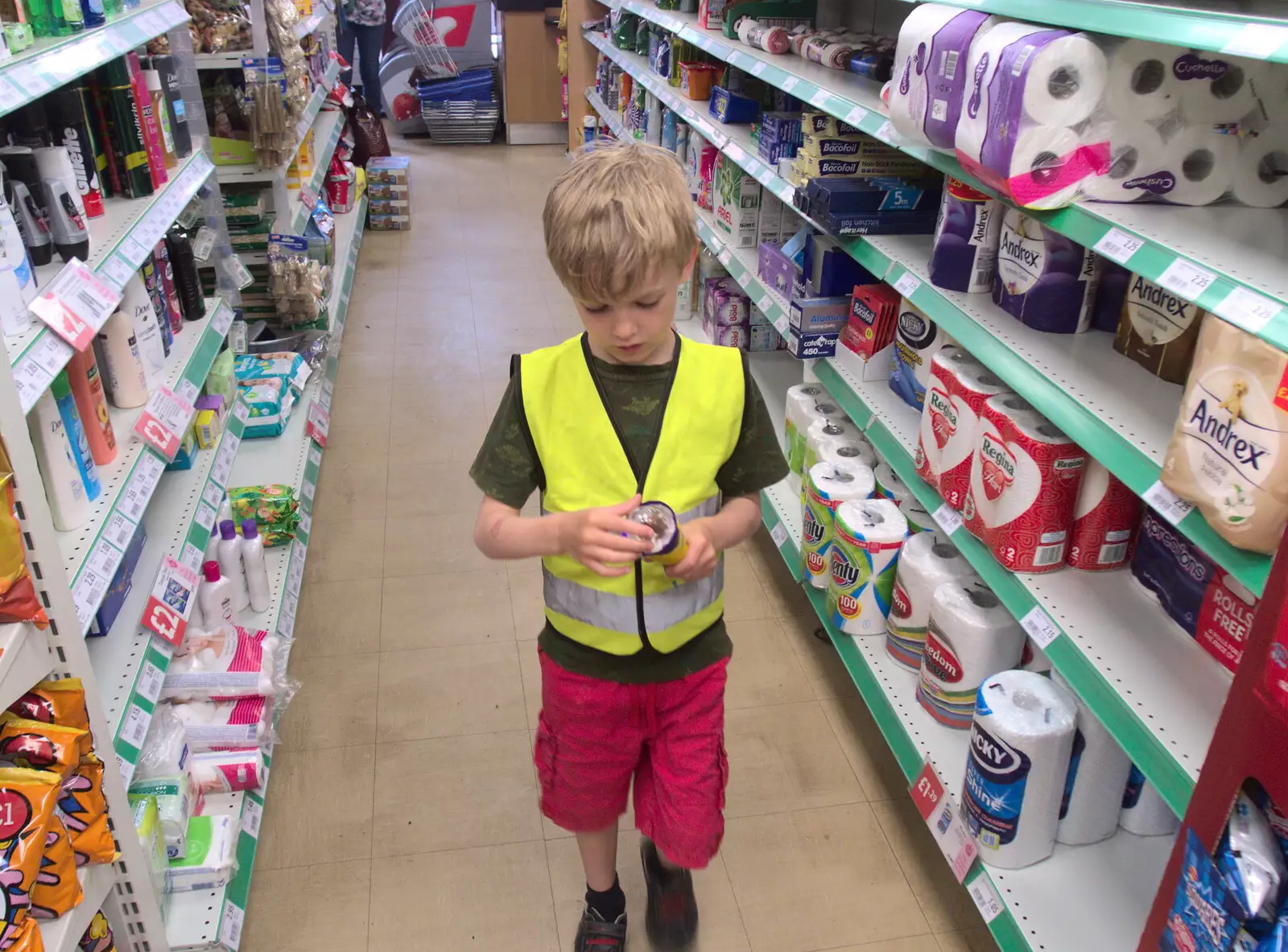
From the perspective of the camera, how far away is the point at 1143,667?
162cm

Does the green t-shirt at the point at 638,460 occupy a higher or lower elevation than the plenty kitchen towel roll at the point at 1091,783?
higher

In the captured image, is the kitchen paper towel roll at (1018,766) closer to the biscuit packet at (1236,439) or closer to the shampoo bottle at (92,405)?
the biscuit packet at (1236,439)

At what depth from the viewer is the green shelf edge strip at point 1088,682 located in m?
1.43

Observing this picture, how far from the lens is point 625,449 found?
146 centimetres

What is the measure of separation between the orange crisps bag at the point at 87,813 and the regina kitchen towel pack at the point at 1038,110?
1.64m

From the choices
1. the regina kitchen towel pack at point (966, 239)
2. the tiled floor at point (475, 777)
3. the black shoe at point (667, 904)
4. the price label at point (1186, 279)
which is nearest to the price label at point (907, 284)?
the regina kitchen towel pack at point (966, 239)

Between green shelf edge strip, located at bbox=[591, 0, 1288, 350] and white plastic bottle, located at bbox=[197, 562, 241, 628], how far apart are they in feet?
6.15

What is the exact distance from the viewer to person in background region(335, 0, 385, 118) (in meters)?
8.71

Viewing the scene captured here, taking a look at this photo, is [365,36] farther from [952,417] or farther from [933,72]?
[952,417]

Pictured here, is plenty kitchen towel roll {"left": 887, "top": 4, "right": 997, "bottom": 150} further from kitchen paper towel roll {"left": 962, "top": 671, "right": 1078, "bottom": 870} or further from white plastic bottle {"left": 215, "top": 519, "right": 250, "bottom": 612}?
white plastic bottle {"left": 215, "top": 519, "right": 250, "bottom": 612}

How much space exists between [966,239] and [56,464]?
69.7 inches

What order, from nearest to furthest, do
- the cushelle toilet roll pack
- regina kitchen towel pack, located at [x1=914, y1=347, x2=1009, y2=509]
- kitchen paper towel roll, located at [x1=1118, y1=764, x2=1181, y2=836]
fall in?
the cushelle toilet roll pack < kitchen paper towel roll, located at [x1=1118, y1=764, x2=1181, y2=836] < regina kitchen towel pack, located at [x1=914, y1=347, x2=1009, y2=509]

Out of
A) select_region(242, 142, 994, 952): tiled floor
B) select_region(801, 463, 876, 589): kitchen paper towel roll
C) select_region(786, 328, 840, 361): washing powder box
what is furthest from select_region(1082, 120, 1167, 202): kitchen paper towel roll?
select_region(242, 142, 994, 952): tiled floor

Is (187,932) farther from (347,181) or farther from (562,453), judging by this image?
(347,181)
